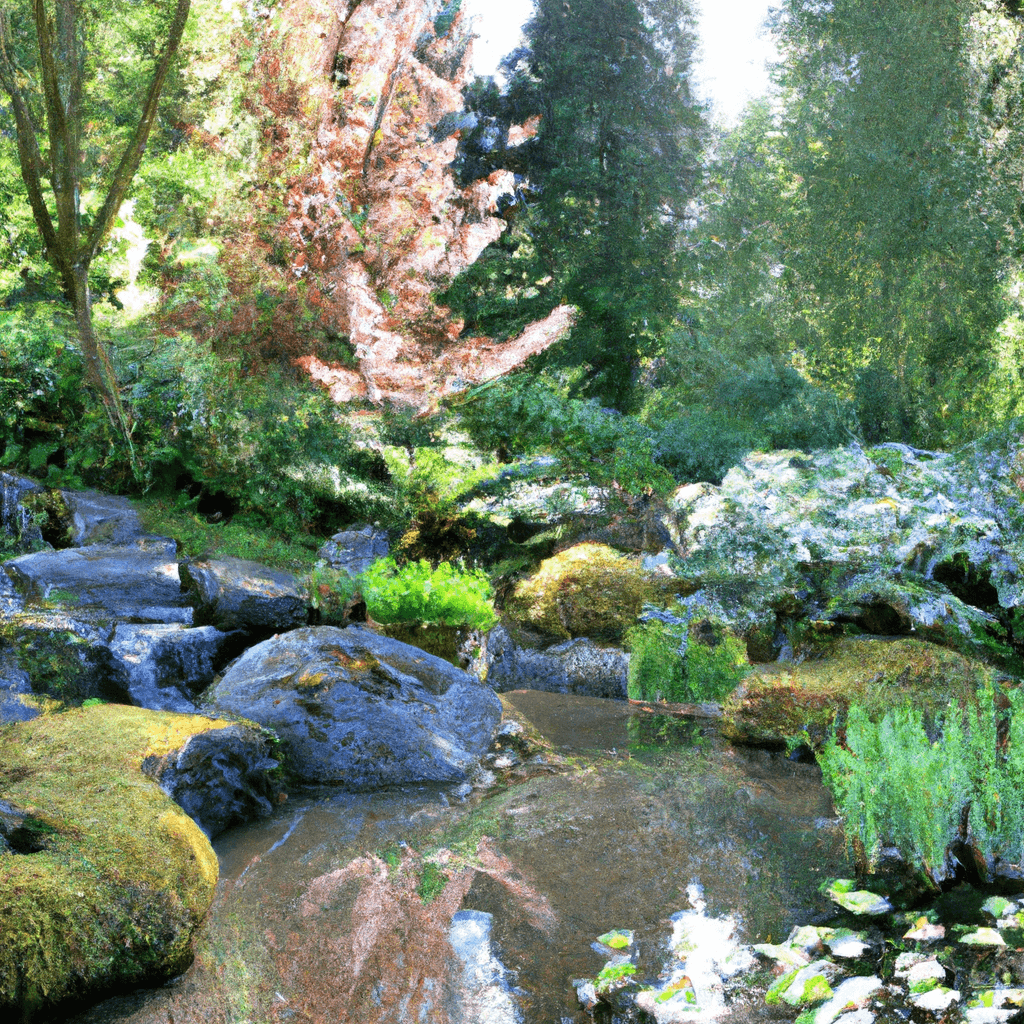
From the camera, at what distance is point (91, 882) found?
2352 mm

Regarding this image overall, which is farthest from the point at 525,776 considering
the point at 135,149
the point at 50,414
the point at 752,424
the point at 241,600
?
the point at 50,414

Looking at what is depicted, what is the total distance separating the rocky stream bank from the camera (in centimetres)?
246

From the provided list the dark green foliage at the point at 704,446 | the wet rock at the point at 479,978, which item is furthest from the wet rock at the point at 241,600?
the dark green foliage at the point at 704,446

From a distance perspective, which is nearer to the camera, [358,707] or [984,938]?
[984,938]

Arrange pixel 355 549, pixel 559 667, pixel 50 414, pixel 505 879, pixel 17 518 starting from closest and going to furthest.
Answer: pixel 505 879, pixel 559 667, pixel 17 518, pixel 355 549, pixel 50 414

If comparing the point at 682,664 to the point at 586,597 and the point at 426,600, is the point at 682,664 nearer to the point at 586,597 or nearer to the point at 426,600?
the point at 586,597

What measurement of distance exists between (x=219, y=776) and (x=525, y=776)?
1.58 m

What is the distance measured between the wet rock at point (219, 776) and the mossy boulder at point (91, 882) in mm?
375

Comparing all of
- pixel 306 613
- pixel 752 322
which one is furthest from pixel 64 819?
pixel 752 322

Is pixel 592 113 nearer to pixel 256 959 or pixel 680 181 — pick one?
pixel 680 181

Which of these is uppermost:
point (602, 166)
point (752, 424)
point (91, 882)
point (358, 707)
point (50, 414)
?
point (602, 166)

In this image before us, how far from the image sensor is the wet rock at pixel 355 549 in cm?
880

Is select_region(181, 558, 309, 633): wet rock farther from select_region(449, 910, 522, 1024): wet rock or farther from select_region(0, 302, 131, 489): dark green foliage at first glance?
select_region(449, 910, 522, 1024): wet rock

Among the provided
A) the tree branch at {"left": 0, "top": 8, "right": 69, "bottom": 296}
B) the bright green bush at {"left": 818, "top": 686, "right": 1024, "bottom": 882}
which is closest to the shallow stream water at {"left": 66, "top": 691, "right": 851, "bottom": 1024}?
the bright green bush at {"left": 818, "top": 686, "right": 1024, "bottom": 882}
